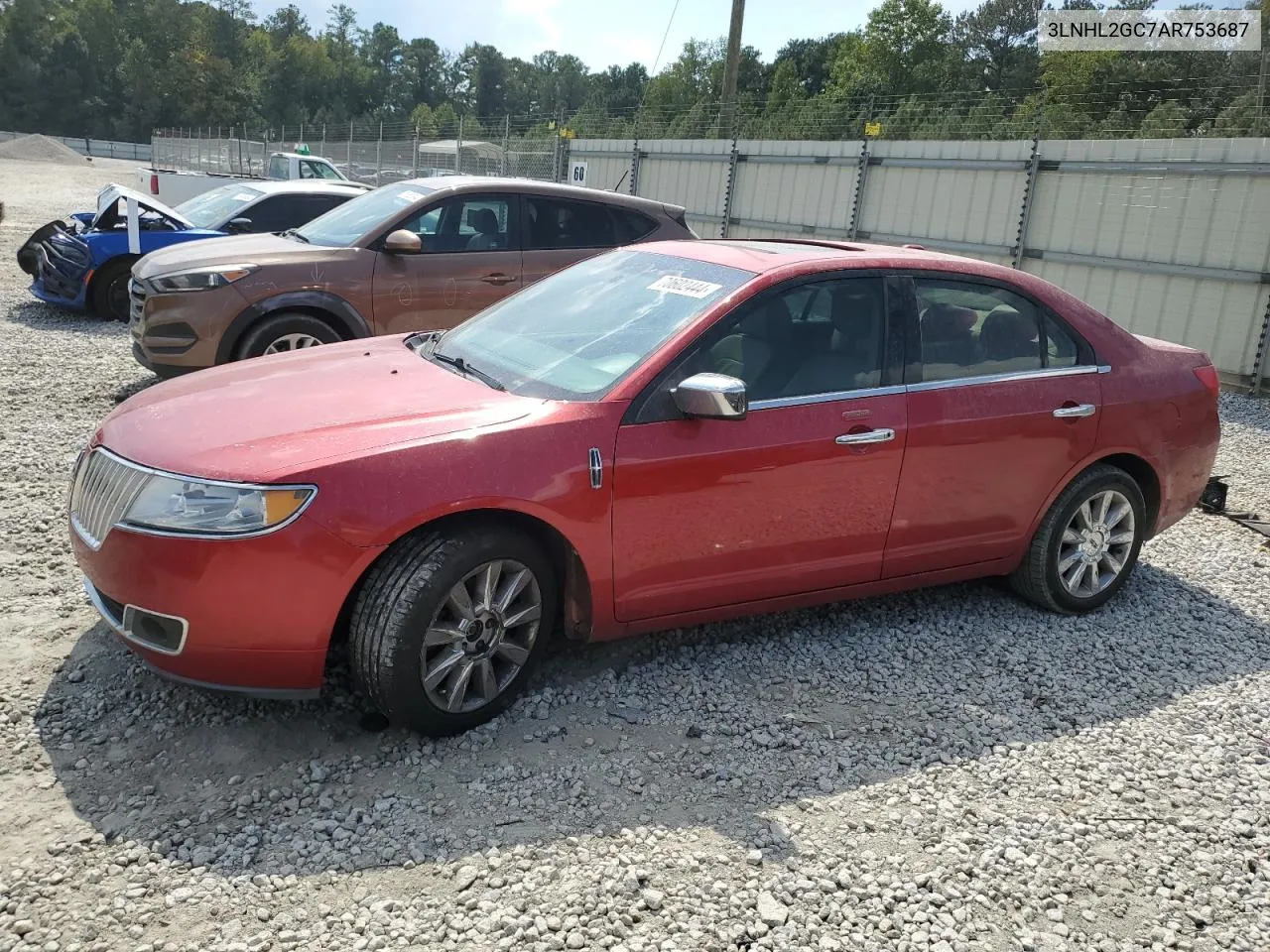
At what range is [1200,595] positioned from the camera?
5.30 meters

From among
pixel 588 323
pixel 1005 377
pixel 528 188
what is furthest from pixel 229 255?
pixel 1005 377

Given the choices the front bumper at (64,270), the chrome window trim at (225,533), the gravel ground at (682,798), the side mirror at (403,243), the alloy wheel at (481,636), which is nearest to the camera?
the gravel ground at (682,798)

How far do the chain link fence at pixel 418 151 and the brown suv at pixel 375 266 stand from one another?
9.86 m

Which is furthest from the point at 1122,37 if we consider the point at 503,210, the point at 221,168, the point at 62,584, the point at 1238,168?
the point at 221,168

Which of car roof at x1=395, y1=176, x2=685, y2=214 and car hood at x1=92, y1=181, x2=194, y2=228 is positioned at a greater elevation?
car roof at x1=395, y1=176, x2=685, y2=214

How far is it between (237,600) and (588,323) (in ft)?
5.76

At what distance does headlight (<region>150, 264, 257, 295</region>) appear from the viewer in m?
7.14

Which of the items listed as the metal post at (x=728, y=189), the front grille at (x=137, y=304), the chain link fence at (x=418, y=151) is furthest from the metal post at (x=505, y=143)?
the front grille at (x=137, y=304)

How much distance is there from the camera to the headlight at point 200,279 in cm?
714

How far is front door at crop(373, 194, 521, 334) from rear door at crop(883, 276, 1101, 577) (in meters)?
4.29

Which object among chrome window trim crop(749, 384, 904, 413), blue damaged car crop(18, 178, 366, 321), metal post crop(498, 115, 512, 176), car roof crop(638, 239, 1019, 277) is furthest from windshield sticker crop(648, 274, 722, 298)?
metal post crop(498, 115, 512, 176)

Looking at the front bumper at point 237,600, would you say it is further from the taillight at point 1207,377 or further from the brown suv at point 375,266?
the brown suv at point 375,266

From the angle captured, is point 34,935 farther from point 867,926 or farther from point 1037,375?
point 1037,375

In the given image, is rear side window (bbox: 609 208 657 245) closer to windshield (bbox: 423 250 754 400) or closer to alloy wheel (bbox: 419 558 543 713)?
windshield (bbox: 423 250 754 400)
